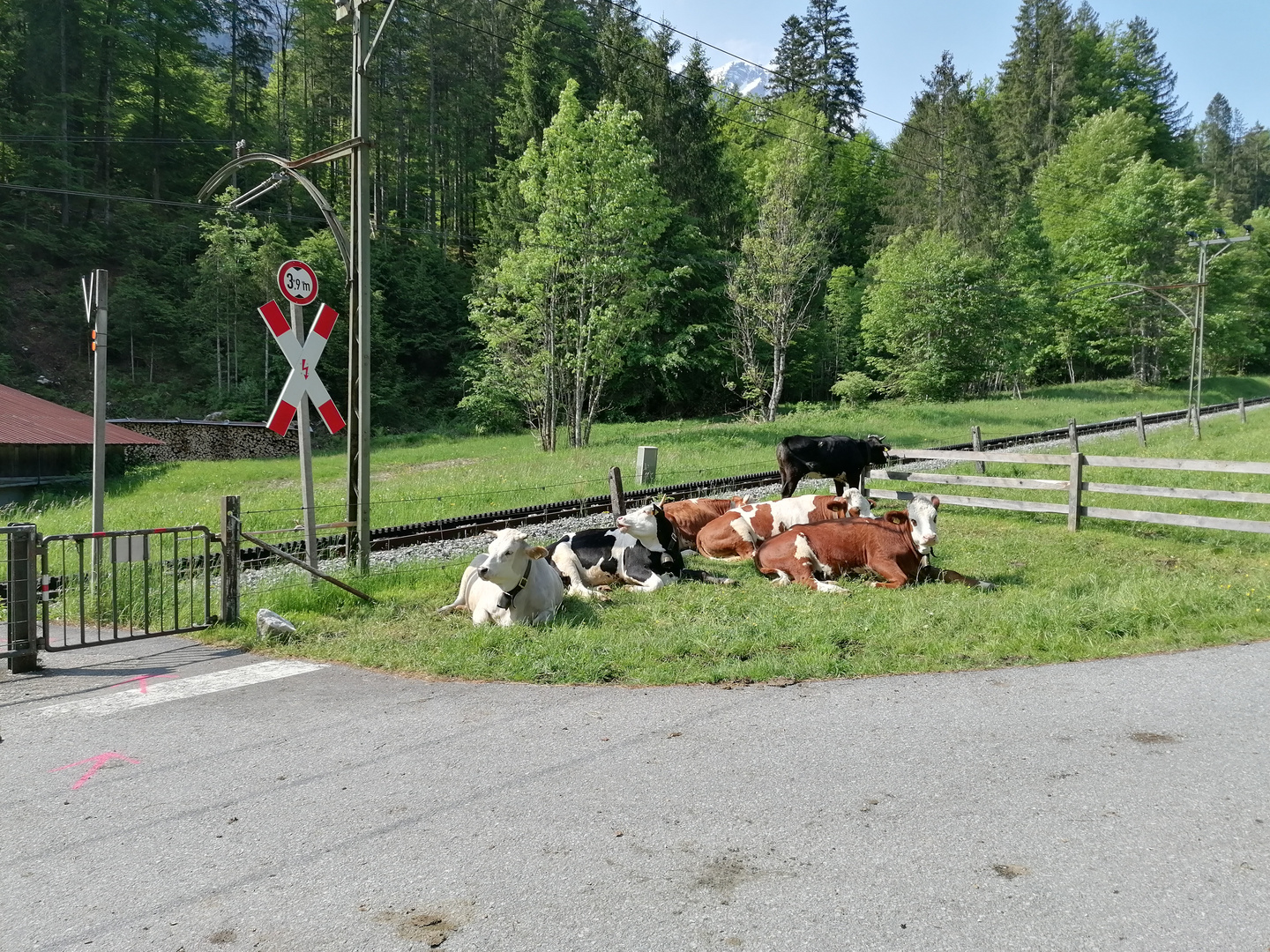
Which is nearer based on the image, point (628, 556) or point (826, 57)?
point (628, 556)

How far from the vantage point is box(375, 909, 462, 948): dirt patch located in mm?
2947

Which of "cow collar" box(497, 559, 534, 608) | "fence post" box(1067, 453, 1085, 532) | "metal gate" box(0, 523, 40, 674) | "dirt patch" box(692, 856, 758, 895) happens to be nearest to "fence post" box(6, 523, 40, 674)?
"metal gate" box(0, 523, 40, 674)

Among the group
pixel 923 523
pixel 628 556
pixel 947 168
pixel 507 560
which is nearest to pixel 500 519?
pixel 628 556

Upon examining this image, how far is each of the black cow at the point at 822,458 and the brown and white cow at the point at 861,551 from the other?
4739mm

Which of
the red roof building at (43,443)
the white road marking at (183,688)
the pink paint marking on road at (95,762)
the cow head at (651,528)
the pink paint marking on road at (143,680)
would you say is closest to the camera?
the pink paint marking on road at (95,762)

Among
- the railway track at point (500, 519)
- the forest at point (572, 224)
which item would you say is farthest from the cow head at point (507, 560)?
the forest at point (572, 224)

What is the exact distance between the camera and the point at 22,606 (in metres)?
6.49

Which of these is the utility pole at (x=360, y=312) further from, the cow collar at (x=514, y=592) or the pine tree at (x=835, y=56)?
the pine tree at (x=835, y=56)

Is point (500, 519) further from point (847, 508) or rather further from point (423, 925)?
point (423, 925)

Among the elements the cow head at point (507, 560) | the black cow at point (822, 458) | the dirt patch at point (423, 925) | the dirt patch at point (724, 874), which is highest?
the black cow at point (822, 458)

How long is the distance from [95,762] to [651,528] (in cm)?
578

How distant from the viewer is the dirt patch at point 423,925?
2.95 metres

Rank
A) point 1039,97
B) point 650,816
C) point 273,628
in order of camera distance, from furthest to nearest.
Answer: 1. point 1039,97
2. point 273,628
3. point 650,816

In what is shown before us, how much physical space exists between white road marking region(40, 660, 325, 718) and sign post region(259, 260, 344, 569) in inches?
87.4
